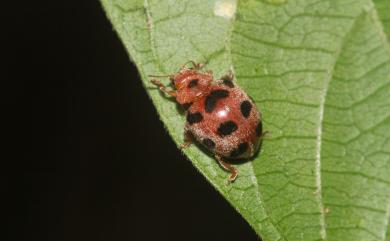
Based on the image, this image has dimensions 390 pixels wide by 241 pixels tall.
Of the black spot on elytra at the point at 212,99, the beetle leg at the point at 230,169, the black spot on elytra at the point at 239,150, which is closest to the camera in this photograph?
the beetle leg at the point at 230,169

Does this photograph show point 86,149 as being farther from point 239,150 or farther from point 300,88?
point 300,88

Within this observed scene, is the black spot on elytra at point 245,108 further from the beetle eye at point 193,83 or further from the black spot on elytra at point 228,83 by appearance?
the beetle eye at point 193,83

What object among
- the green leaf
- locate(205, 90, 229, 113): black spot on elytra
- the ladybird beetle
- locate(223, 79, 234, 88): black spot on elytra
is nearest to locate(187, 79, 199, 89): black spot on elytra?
the ladybird beetle

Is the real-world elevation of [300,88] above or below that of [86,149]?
above

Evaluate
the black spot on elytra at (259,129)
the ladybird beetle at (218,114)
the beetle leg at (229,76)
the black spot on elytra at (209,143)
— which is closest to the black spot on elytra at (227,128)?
the ladybird beetle at (218,114)

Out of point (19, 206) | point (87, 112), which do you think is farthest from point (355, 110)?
point (19, 206)

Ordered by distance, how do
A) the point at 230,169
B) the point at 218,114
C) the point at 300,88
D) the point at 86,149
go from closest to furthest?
1. the point at 300,88
2. the point at 230,169
3. the point at 218,114
4. the point at 86,149

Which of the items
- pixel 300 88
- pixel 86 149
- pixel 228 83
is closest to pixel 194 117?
pixel 228 83

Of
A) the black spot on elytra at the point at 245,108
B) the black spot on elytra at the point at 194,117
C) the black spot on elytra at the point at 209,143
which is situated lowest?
the black spot on elytra at the point at 209,143
